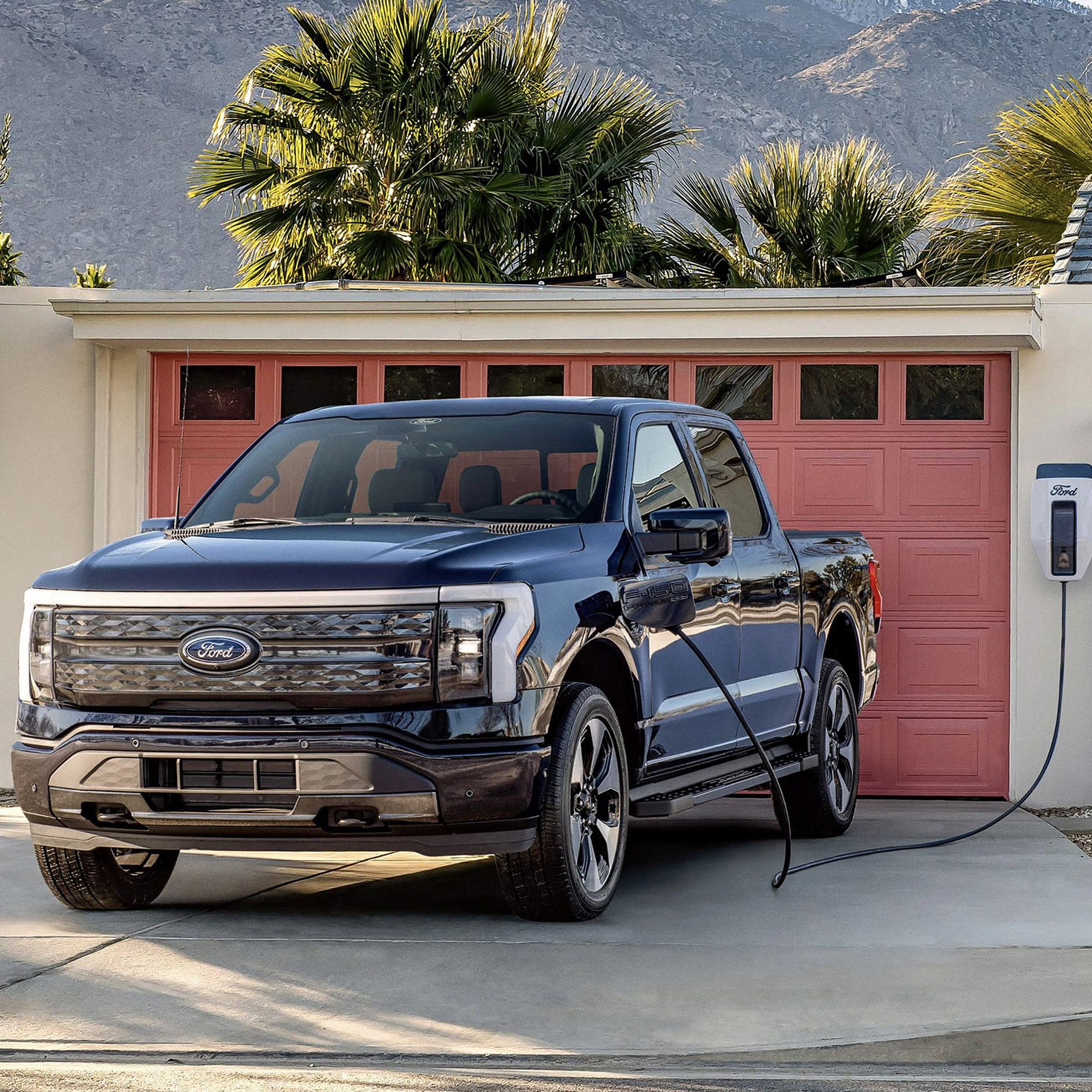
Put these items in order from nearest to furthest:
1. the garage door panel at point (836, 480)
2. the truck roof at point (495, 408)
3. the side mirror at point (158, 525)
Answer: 1. the side mirror at point (158, 525)
2. the truck roof at point (495, 408)
3. the garage door panel at point (836, 480)

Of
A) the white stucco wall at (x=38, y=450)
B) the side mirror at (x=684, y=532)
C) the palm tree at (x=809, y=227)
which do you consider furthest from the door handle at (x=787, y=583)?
the palm tree at (x=809, y=227)

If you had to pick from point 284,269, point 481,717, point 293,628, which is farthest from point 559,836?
point 284,269

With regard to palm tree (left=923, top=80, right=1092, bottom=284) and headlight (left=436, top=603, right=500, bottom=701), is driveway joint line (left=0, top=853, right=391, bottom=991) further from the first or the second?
palm tree (left=923, top=80, right=1092, bottom=284)

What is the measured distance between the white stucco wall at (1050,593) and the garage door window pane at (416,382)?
3.66 metres

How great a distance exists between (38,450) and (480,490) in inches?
211

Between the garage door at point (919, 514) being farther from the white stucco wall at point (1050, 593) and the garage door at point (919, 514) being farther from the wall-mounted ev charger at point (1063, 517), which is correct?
the wall-mounted ev charger at point (1063, 517)

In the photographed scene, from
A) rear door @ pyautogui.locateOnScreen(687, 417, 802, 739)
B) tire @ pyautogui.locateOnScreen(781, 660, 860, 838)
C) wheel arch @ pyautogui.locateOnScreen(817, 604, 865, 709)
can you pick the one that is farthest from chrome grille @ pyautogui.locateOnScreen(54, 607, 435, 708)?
wheel arch @ pyautogui.locateOnScreen(817, 604, 865, 709)

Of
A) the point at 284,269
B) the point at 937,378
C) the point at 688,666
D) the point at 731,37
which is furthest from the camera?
the point at 731,37

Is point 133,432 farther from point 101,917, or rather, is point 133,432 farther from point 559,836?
point 559,836

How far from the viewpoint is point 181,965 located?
5746mm

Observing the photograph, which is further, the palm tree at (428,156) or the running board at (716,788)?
the palm tree at (428,156)

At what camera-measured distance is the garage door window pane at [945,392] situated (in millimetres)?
11281

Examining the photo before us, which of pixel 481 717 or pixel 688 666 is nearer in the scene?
pixel 481 717

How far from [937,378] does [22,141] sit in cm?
11230
